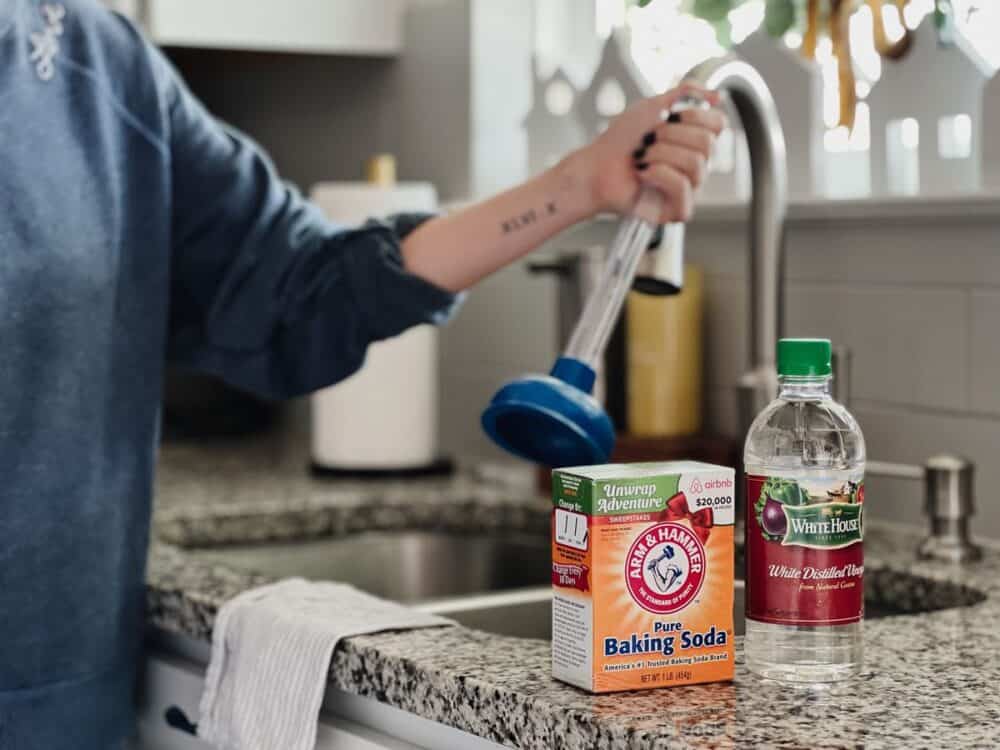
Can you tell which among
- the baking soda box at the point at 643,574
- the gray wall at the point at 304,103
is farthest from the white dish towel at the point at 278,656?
the gray wall at the point at 304,103

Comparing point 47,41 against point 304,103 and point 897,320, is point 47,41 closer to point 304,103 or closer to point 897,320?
point 897,320

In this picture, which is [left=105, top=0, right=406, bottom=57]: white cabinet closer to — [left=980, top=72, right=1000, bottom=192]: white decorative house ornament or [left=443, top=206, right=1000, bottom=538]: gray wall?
[left=443, top=206, right=1000, bottom=538]: gray wall

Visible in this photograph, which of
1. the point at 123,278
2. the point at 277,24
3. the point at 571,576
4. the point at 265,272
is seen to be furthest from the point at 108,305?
the point at 277,24

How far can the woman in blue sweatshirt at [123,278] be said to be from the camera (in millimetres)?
1270

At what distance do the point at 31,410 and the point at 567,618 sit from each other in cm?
51

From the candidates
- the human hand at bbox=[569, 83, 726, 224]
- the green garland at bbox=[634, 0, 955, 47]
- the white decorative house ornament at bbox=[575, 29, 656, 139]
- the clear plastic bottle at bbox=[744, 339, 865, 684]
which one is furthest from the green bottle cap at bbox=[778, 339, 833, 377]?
the white decorative house ornament at bbox=[575, 29, 656, 139]

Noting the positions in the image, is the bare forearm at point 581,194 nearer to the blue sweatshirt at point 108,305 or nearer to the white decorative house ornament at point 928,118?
the blue sweatshirt at point 108,305

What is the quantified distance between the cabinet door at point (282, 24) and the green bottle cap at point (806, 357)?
121 cm

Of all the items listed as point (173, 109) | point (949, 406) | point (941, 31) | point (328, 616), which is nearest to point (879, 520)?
point (949, 406)

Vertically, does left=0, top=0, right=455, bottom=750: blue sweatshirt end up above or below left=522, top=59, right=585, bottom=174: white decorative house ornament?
below

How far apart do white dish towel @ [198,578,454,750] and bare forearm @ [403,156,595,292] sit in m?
0.28

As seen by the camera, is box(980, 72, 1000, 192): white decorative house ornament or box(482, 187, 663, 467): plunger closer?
box(482, 187, 663, 467): plunger

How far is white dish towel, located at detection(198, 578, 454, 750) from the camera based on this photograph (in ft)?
3.77

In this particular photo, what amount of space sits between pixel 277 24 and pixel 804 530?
1324mm
